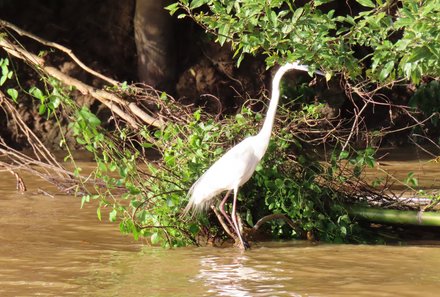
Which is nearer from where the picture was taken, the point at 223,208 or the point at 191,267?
Result: the point at 191,267

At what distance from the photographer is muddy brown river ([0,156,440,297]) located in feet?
16.9

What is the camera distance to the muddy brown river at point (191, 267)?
5.14 meters

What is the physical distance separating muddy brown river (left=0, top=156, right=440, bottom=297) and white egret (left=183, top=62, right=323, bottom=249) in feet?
1.13

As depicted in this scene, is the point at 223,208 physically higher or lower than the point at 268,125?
lower

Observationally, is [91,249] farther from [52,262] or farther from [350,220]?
[350,220]

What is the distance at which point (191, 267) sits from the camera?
5883 millimetres

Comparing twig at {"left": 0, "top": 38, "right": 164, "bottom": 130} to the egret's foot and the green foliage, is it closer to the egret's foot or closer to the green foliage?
the green foliage

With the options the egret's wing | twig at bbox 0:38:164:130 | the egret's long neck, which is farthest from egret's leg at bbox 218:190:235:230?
twig at bbox 0:38:164:130

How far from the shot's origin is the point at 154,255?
639 cm

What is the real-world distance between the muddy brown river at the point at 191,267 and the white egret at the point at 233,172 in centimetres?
34

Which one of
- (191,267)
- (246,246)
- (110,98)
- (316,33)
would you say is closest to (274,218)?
(246,246)

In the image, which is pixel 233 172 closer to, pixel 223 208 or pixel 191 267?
pixel 223 208

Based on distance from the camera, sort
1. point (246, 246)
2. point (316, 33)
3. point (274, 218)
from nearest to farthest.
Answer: point (316, 33) < point (246, 246) < point (274, 218)

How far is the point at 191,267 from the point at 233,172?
845mm
